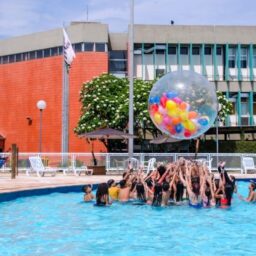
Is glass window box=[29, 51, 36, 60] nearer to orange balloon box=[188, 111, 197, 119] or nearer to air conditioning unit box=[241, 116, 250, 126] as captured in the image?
air conditioning unit box=[241, 116, 250, 126]

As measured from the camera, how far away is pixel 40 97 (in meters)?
41.8

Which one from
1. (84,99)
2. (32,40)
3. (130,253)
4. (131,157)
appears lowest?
(130,253)

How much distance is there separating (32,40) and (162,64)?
1151cm

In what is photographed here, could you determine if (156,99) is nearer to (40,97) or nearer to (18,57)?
(40,97)

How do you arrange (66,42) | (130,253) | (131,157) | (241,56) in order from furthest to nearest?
(241,56), (66,42), (131,157), (130,253)

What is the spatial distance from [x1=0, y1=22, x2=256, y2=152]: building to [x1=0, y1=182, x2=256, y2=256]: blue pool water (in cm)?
2622

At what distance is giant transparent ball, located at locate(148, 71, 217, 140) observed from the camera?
43.8ft

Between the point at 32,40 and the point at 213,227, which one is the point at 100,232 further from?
the point at 32,40

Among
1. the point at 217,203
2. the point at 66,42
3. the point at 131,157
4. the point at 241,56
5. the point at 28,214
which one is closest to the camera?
the point at 28,214

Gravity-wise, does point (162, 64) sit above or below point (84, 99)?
above

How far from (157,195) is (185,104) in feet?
8.73

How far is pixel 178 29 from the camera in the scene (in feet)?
136

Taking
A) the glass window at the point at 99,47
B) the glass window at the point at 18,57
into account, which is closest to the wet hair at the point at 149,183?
the glass window at the point at 99,47

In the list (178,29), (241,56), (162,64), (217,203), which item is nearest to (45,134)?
(162,64)
